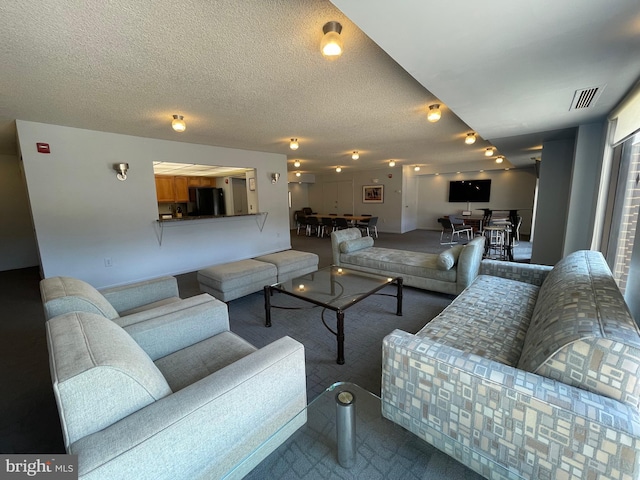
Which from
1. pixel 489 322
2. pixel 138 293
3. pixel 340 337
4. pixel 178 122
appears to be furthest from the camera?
pixel 178 122

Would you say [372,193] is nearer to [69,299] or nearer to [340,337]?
[340,337]

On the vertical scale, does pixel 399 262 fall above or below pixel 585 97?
below

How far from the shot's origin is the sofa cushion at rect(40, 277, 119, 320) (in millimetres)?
1389

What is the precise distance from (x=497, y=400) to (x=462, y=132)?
428 cm

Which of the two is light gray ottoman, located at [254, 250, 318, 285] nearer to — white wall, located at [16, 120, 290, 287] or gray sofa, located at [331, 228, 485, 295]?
gray sofa, located at [331, 228, 485, 295]

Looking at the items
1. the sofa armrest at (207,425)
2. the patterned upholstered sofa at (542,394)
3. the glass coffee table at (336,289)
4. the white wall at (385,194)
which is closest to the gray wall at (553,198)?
the glass coffee table at (336,289)

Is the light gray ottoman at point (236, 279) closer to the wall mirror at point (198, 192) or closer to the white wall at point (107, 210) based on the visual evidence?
the white wall at point (107, 210)

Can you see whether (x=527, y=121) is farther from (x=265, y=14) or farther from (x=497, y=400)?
(x=497, y=400)

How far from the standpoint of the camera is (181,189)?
7.38 m

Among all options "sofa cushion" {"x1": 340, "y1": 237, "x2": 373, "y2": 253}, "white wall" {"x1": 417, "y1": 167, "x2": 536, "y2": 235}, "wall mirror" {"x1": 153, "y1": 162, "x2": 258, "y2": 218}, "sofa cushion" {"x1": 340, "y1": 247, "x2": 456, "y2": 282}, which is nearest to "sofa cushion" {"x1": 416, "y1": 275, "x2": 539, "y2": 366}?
"sofa cushion" {"x1": 340, "y1": 247, "x2": 456, "y2": 282}

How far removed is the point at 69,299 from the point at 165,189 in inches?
254

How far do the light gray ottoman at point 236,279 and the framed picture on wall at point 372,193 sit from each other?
6775 millimetres

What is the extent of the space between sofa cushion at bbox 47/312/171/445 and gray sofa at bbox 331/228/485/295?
3059mm

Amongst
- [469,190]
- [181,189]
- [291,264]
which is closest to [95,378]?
[291,264]
